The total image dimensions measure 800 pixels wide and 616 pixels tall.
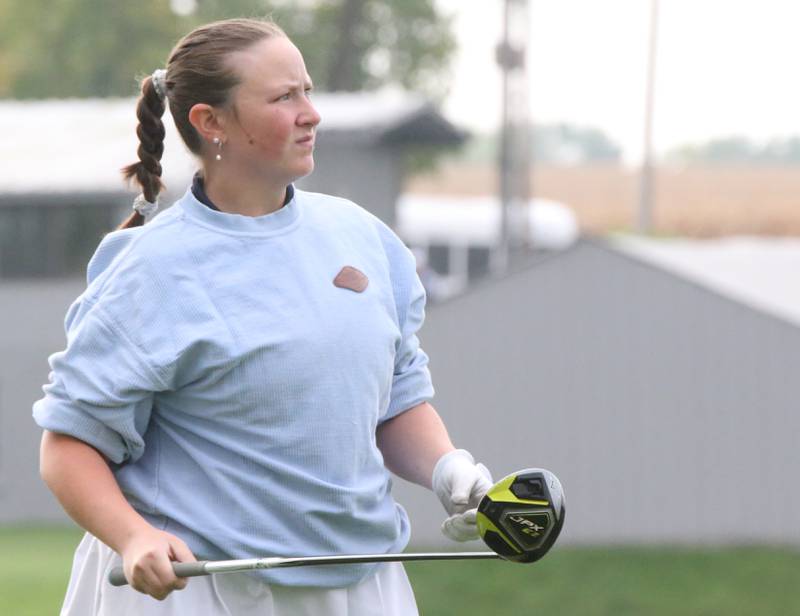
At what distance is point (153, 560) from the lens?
259 cm

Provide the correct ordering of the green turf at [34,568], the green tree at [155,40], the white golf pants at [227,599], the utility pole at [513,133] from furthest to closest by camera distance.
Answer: the green tree at [155,40], the utility pole at [513,133], the green turf at [34,568], the white golf pants at [227,599]

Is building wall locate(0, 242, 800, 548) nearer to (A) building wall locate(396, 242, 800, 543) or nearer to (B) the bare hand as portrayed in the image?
(A) building wall locate(396, 242, 800, 543)

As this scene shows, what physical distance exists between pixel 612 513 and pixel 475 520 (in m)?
10.0

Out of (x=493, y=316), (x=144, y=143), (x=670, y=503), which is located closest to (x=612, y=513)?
(x=670, y=503)

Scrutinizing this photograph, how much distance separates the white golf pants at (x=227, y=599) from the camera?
2750mm

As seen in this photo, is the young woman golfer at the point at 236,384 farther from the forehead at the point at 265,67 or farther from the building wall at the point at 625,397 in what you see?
the building wall at the point at 625,397

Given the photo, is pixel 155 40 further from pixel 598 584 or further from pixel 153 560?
pixel 153 560

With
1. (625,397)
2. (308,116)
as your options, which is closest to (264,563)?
(308,116)

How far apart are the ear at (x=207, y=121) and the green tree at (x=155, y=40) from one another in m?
36.7

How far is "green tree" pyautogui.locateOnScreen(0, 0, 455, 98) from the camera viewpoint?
40.0 m

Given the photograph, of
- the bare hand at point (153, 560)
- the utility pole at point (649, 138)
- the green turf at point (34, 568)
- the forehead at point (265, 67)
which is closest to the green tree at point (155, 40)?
the utility pole at point (649, 138)

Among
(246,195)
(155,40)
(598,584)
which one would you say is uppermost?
(246,195)

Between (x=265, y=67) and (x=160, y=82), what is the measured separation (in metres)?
0.24

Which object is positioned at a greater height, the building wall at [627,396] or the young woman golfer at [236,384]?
the young woman golfer at [236,384]
